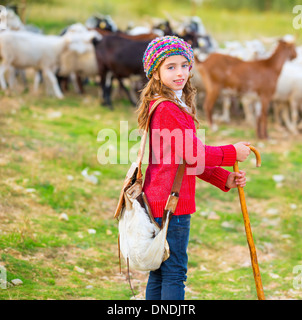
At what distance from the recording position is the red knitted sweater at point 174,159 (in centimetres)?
287

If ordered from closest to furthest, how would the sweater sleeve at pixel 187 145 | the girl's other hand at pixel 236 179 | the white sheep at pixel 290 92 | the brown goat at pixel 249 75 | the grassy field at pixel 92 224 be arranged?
the sweater sleeve at pixel 187 145, the girl's other hand at pixel 236 179, the grassy field at pixel 92 224, the brown goat at pixel 249 75, the white sheep at pixel 290 92

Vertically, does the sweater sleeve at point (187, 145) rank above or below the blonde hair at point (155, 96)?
below

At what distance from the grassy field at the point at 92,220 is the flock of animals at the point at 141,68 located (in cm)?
125

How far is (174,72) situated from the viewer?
2.95 m

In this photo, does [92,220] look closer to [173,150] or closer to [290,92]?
[173,150]

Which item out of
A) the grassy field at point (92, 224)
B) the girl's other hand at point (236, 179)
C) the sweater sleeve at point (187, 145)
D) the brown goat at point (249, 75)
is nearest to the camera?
the sweater sleeve at point (187, 145)

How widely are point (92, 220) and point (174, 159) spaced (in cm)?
253

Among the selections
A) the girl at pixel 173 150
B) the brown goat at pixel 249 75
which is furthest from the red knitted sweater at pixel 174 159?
the brown goat at pixel 249 75

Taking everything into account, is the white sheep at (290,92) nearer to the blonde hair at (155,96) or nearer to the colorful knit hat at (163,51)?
the blonde hair at (155,96)

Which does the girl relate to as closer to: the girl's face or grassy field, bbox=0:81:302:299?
the girl's face

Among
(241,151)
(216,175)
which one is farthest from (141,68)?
(241,151)

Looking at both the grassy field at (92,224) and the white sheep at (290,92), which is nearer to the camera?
the grassy field at (92,224)

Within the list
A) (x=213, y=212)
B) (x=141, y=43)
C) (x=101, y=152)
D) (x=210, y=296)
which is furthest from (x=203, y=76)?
(x=210, y=296)
